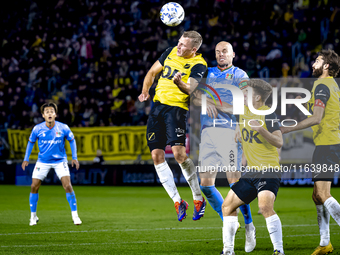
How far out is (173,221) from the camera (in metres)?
9.02

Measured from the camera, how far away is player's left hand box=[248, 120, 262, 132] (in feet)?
15.7

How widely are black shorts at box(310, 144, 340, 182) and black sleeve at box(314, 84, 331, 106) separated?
1.91 feet

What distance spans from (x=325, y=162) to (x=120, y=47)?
52.0 feet

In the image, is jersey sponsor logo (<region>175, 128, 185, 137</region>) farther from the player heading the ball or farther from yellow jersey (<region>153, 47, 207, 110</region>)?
yellow jersey (<region>153, 47, 207, 110</region>)

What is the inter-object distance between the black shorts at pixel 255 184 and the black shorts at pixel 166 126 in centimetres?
154

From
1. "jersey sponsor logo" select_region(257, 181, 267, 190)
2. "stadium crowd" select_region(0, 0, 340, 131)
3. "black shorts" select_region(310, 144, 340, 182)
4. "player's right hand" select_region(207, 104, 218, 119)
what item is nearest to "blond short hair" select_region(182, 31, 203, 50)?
"player's right hand" select_region(207, 104, 218, 119)

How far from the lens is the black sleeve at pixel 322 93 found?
5453 mm

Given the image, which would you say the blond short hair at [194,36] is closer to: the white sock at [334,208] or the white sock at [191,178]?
the white sock at [191,178]

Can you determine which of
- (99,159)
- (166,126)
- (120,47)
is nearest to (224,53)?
(166,126)

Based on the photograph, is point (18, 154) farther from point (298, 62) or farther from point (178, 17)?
point (178, 17)

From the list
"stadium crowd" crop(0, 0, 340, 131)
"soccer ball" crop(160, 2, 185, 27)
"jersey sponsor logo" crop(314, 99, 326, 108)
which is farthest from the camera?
"stadium crowd" crop(0, 0, 340, 131)

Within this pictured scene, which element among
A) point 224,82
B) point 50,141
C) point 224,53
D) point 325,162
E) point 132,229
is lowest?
point 132,229

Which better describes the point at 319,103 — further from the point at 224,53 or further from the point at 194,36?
the point at 194,36

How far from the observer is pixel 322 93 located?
5461 millimetres
